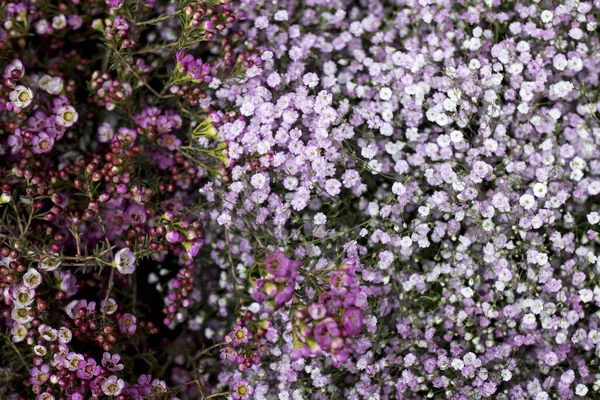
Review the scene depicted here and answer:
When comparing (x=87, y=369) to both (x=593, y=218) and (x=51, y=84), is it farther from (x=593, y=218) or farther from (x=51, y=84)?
(x=593, y=218)

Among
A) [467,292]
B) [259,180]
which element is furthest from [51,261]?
[467,292]

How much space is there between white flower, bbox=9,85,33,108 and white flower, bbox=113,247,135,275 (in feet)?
1.51

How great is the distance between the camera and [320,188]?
1883mm

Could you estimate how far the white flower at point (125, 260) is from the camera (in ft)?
5.79

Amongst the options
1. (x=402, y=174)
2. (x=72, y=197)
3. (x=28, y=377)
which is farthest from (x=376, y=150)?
(x=28, y=377)

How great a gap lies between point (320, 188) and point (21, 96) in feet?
2.70

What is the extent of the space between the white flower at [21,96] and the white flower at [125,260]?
46 cm

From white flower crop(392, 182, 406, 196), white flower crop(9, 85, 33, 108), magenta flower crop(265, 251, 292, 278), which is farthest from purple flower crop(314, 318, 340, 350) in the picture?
white flower crop(9, 85, 33, 108)

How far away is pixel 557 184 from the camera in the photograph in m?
1.91

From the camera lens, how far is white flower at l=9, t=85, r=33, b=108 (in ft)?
5.87

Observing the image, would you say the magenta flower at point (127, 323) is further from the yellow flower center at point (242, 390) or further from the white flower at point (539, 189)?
the white flower at point (539, 189)

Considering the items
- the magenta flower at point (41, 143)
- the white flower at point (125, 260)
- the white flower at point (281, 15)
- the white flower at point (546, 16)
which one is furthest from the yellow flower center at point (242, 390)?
the white flower at point (546, 16)

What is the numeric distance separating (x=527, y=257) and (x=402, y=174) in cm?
41

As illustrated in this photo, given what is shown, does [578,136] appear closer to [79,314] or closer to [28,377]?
[79,314]
